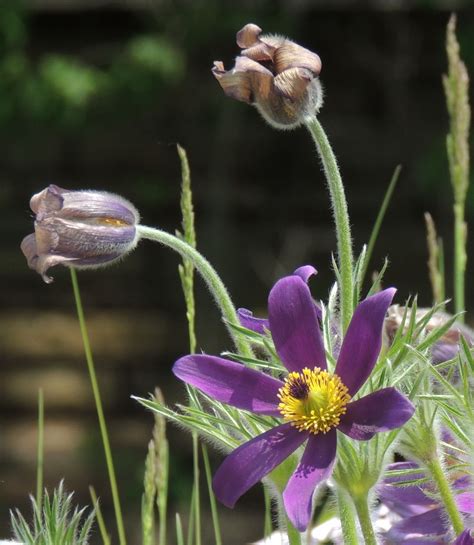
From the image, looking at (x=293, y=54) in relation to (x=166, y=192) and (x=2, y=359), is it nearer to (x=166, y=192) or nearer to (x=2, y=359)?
(x=166, y=192)

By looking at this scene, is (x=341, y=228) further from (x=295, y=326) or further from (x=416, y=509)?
(x=416, y=509)

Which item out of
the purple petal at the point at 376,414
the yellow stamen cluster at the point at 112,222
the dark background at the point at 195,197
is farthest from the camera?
the dark background at the point at 195,197

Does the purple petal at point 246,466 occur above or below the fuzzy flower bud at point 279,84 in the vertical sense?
below

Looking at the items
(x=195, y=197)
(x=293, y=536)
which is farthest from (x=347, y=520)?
(x=195, y=197)

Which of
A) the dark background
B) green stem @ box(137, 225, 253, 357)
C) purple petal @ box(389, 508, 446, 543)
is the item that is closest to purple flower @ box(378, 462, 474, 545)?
purple petal @ box(389, 508, 446, 543)

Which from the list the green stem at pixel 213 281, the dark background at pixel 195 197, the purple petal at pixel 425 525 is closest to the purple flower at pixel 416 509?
the purple petal at pixel 425 525

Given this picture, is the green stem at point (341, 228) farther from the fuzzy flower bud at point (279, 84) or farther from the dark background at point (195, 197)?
the dark background at point (195, 197)
